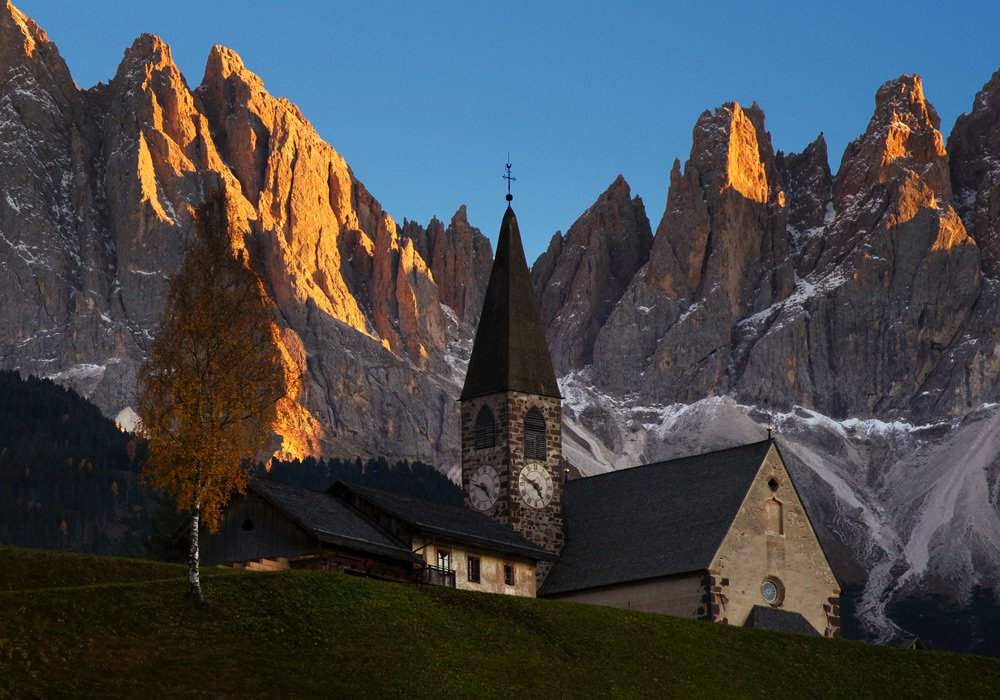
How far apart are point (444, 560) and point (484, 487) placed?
11.9 meters

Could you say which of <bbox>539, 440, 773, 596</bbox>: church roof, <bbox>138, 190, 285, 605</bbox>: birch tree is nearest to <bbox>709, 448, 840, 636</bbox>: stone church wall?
<bbox>539, 440, 773, 596</bbox>: church roof

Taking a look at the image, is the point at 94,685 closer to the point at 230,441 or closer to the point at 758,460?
the point at 230,441

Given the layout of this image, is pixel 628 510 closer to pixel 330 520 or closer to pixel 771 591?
pixel 771 591

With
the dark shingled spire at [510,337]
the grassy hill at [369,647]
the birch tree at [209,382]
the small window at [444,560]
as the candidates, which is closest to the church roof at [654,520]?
the dark shingled spire at [510,337]

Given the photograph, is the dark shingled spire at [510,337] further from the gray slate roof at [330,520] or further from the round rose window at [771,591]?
the round rose window at [771,591]

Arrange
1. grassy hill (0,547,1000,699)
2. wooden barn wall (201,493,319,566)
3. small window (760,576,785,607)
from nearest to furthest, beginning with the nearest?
grassy hill (0,547,1000,699), wooden barn wall (201,493,319,566), small window (760,576,785,607)

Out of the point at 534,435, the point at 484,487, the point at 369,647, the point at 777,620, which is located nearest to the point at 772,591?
the point at 777,620

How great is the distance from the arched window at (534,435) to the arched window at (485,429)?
1733 mm

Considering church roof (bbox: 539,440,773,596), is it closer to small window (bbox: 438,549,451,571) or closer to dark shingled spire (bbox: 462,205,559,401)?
dark shingled spire (bbox: 462,205,559,401)

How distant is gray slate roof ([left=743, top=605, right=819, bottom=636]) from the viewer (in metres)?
79.6

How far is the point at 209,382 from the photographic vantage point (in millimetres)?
57250

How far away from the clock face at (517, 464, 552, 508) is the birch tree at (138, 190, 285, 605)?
31.8 metres

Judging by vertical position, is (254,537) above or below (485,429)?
below

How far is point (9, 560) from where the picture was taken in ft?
197
